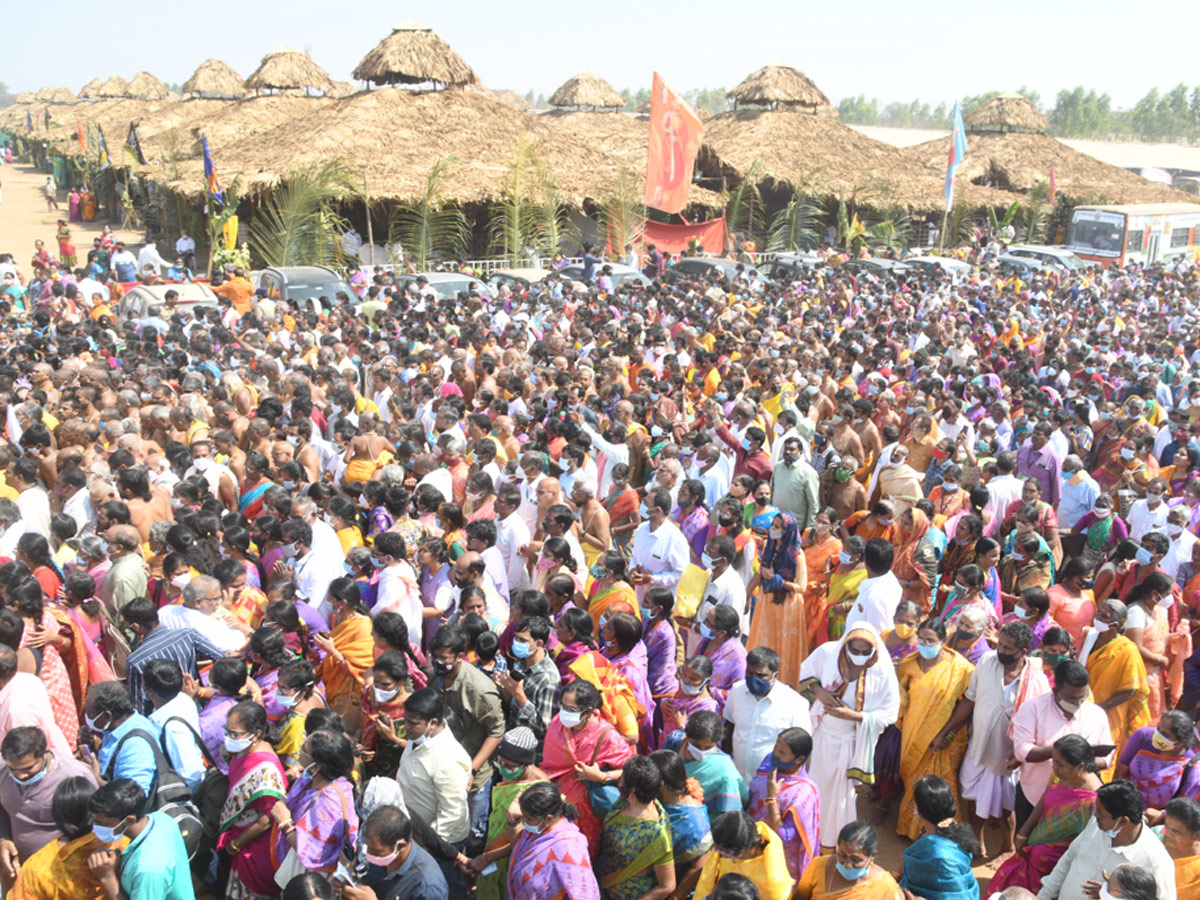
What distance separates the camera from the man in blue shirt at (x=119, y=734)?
12.3 ft

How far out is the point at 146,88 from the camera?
55.4 m

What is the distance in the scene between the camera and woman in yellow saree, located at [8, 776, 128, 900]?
3342 mm

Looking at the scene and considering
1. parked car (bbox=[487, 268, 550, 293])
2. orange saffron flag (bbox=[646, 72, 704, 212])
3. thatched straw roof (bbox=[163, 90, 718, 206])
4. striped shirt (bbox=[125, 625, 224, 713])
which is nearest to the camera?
striped shirt (bbox=[125, 625, 224, 713])

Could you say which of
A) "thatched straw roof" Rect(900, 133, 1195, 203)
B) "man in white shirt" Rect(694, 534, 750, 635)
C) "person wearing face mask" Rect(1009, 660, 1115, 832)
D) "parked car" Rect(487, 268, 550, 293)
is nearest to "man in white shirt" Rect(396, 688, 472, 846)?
"man in white shirt" Rect(694, 534, 750, 635)

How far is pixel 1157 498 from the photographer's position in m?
6.77

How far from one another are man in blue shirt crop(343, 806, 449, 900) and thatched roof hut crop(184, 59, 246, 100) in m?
43.3

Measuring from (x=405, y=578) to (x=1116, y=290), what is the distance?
63.9 feet

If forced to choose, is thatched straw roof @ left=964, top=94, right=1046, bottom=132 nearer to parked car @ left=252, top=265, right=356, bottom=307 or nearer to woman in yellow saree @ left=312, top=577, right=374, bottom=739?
parked car @ left=252, top=265, right=356, bottom=307

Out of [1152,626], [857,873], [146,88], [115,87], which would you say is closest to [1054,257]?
[1152,626]

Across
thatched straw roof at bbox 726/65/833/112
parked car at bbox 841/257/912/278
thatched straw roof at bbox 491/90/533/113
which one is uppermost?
thatched straw roof at bbox 491/90/533/113

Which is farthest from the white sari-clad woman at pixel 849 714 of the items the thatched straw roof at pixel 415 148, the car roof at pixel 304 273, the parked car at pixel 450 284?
the thatched straw roof at pixel 415 148

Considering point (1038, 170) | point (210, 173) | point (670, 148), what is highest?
point (1038, 170)

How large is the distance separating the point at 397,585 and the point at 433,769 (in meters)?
1.50

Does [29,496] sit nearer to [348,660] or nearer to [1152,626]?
[348,660]
